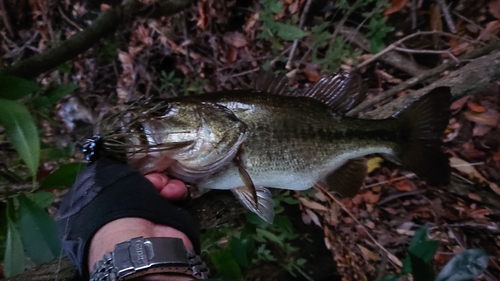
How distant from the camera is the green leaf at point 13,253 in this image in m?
1.36

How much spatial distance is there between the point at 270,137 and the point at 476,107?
5.86 ft

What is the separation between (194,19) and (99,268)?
105 inches

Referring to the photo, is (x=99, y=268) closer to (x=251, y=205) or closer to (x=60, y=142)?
(x=251, y=205)

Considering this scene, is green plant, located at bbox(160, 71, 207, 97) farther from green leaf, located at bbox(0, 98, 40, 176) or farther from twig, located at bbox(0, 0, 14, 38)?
green leaf, located at bbox(0, 98, 40, 176)

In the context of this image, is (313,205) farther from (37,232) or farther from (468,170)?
(37,232)

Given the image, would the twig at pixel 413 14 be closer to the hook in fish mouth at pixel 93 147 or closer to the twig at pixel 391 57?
the twig at pixel 391 57

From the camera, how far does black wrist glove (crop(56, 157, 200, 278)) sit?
3.90 ft

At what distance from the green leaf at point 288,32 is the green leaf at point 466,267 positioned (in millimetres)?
1942

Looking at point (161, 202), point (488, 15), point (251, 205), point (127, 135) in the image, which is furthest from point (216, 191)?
point (488, 15)

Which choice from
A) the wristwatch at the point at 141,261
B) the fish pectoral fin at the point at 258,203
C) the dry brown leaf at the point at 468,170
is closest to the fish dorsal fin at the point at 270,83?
the fish pectoral fin at the point at 258,203

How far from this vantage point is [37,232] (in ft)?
4.30

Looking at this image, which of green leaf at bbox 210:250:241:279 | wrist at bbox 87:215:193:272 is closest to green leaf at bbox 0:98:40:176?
wrist at bbox 87:215:193:272

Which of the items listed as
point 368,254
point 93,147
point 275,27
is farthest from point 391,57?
point 93,147

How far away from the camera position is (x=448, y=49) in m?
2.67
